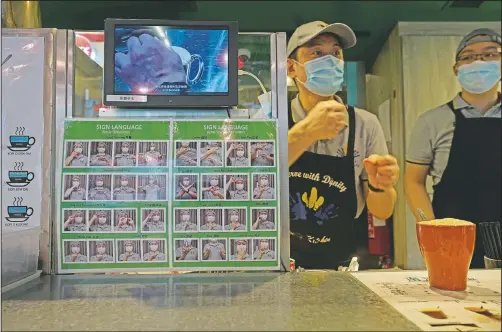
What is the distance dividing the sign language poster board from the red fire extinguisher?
141 centimetres

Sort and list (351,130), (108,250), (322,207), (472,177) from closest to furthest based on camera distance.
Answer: (108,250)
(322,207)
(351,130)
(472,177)

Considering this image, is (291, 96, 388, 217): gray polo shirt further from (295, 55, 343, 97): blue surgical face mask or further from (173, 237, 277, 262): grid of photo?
(173, 237, 277, 262): grid of photo

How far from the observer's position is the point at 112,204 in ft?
3.73

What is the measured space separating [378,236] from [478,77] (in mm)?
1028

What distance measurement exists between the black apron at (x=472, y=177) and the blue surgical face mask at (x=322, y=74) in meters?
0.77

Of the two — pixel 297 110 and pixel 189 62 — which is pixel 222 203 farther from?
pixel 297 110

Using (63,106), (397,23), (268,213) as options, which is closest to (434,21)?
(397,23)

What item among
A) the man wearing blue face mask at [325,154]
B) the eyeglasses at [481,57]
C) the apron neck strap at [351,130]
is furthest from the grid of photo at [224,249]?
the eyeglasses at [481,57]

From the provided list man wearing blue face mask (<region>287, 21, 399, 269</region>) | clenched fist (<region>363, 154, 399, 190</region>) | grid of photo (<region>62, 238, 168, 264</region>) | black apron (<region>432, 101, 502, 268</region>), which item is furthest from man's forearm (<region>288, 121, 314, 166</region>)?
grid of photo (<region>62, 238, 168, 264</region>)

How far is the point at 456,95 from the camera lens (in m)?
2.55

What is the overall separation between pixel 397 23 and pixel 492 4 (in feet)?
1.79

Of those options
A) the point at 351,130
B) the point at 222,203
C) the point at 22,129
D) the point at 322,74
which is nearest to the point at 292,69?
the point at 322,74

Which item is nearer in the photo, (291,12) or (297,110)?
(297,110)

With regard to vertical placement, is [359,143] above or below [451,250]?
above
